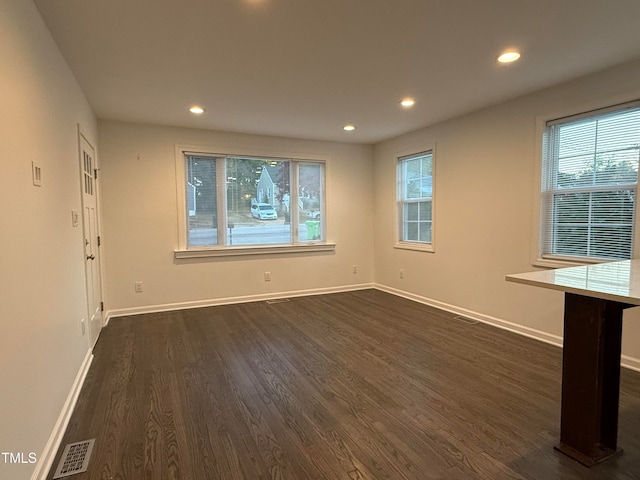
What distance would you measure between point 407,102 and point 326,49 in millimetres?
1492

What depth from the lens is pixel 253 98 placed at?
3.61 m

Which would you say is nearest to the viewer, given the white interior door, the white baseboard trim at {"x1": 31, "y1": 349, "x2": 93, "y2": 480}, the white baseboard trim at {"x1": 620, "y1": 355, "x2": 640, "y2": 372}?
the white baseboard trim at {"x1": 31, "y1": 349, "x2": 93, "y2": 480}

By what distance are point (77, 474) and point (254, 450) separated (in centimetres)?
85

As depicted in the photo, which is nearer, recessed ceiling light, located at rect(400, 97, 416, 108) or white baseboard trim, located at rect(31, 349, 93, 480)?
white baseboard trim, located at rect(31, 349, 93, 480)

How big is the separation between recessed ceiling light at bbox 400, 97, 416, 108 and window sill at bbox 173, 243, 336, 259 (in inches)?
101

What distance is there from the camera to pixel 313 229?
5.80 meters

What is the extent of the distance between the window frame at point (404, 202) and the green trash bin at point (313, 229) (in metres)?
1.24

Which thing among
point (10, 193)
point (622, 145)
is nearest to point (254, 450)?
point (10, 193)

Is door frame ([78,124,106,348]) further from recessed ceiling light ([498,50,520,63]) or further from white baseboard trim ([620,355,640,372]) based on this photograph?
white baseboard trim ([620,355,640,372])

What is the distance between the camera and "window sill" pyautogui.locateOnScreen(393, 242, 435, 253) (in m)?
4.93

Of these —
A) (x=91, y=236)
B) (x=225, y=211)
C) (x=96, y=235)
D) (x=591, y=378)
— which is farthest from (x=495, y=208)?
(x=96, y=235)

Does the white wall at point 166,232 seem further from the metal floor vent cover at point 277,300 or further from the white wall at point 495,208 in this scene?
the white wall at point 495,208

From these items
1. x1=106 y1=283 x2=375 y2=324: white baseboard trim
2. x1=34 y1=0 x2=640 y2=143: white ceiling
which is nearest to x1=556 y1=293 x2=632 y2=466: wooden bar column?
x1=34 y1=0 x2=640 y2=143: white ceiling

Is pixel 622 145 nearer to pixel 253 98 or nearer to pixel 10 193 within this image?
pixel 253 98
